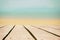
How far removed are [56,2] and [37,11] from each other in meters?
0.37

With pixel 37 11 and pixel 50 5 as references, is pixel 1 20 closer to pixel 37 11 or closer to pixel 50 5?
pixel 37 11

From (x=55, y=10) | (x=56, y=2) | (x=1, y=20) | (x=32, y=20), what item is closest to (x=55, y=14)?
(x=55, y=10)

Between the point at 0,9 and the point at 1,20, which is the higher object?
the point at 0,9

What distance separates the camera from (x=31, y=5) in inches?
91.7

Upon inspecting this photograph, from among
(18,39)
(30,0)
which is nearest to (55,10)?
(30,0)

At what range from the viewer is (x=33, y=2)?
7.50 feet

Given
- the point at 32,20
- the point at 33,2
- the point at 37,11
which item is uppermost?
the point at 33,2

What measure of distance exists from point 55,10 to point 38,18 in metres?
0.34

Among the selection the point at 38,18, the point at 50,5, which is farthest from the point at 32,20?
the point at 50,5

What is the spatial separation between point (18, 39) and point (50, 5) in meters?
1.34

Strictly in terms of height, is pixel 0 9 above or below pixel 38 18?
above

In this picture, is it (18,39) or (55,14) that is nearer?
(18,39)

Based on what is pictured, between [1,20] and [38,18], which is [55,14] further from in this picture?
[1,20]

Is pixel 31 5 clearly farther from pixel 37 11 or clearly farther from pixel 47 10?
pixel 47 10
